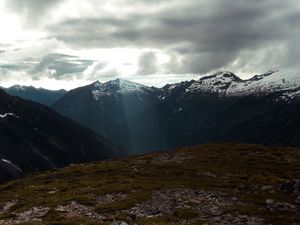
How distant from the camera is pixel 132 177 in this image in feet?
311

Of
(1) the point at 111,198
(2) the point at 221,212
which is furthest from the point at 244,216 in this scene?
(1) the point at 111,198

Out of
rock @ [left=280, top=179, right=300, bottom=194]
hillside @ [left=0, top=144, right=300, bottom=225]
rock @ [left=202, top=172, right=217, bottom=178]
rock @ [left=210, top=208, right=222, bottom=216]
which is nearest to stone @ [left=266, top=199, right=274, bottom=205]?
hillside @ [left=0, top=144, right=300, bottom=225]

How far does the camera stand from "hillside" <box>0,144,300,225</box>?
5300 cm

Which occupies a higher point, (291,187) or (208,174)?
(291,187)

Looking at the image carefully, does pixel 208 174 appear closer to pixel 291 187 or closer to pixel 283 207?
pixel 291 187

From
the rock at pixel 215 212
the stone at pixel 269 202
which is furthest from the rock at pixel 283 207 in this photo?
the rock at pixel 215 212

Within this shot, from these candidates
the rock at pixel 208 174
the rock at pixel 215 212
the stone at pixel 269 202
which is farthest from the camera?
the rock at pixel 208 174

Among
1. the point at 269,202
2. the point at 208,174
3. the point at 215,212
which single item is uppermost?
the point at 269,202

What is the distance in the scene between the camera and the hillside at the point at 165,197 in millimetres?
53000

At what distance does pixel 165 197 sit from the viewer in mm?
67062

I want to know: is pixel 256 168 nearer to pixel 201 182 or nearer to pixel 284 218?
pixel 201 182

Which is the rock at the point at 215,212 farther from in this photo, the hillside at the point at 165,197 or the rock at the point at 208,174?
the rock at the point at 208,174

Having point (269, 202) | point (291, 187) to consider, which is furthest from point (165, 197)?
point (291, 187)

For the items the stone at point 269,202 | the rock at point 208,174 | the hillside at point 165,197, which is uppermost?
the stone at point 269,202
